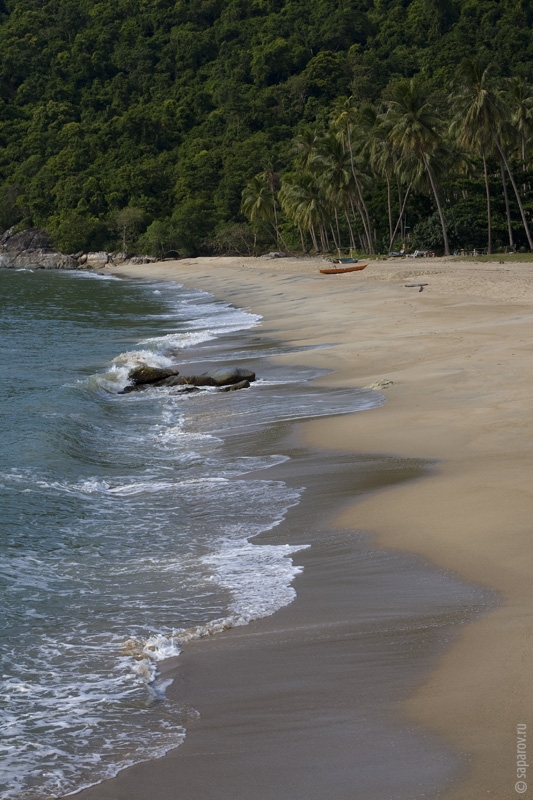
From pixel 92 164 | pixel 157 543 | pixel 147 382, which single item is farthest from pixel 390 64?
pixel 157 543

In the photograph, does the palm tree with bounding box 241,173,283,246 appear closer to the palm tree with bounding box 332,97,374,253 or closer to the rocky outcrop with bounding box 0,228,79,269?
the palm tree with bounding box 332,97,374,253

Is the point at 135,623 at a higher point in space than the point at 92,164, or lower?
lower

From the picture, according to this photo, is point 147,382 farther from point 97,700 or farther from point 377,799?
point 377,799

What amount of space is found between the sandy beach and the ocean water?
0.28m

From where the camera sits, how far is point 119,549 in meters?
7.93

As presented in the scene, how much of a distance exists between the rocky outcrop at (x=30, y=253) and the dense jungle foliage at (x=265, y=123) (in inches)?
78.5

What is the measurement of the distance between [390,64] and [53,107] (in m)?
53.1

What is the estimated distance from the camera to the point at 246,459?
35.9ft

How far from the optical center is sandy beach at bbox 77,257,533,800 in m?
4.08

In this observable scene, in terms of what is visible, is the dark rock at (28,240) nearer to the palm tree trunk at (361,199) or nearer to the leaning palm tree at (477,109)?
the palm tree trunk at (361,199)

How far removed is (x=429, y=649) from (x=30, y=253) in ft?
356

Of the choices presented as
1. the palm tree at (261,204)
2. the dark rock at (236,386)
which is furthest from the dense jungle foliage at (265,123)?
the dark rock at (236,386)

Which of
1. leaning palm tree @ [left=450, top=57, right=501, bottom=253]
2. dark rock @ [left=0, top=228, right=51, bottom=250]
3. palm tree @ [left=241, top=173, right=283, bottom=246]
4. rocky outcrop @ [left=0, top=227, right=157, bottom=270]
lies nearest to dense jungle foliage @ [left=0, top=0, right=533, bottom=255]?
leaning palm tree @ [left=450, top=57, right=501, bottom=253]

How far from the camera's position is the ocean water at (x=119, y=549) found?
4.80 meters
